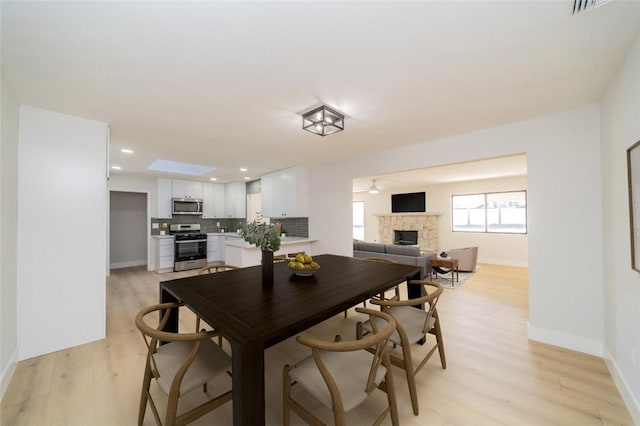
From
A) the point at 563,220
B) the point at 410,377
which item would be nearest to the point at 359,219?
the point at 563,220

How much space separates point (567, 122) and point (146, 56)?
3766 millimetres

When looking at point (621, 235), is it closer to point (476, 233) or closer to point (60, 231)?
point (60, 231)

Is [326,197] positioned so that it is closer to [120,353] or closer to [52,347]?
[120,353]

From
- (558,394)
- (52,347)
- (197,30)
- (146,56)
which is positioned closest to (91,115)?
(146,56)

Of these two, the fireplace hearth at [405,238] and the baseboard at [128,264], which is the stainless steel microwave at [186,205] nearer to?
the baseboard at [128,264]

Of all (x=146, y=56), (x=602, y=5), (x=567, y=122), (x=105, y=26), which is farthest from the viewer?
(x=567, y=122)

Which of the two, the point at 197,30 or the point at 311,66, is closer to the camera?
the point at 197,30

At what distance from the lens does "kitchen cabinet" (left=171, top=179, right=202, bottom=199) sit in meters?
6.33

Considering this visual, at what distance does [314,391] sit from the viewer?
1.27 meters

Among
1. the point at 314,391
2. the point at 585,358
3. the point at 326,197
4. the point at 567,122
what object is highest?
the point at 567,122

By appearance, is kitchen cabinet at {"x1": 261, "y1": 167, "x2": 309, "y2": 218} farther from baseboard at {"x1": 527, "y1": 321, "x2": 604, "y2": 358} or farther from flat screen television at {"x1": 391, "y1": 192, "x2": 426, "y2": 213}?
flat screen television at {"x1": 391, "y1": 192, "x2": 426, "y2": 213}

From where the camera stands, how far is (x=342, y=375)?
1367 millimetres

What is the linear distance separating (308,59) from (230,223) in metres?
6.88

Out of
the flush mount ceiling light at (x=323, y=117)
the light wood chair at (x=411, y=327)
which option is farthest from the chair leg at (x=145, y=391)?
the flush mount ceiling light at (x=323, y=117)
